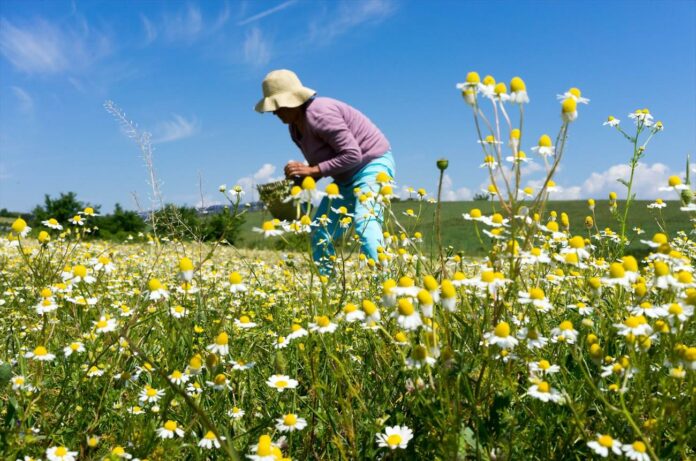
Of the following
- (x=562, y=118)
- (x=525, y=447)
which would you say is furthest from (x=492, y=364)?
(x=562, y=118)

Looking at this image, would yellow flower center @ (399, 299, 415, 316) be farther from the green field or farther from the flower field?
the green field

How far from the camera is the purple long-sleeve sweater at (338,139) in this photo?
214 inches

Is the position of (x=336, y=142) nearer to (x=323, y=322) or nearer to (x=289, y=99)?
(x=289, y=99)

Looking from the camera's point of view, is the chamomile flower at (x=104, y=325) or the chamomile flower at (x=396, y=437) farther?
the chamomile flower at (x=104, y=325)

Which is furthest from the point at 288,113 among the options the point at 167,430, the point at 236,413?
the point at 167,430

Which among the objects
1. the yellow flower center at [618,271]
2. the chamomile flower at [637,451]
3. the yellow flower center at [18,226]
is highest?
the yellow flower center at [18,226]

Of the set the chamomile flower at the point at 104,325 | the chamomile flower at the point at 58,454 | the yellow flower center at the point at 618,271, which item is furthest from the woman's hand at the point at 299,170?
the yellow flower center at the point at 618,271

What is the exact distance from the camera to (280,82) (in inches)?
224

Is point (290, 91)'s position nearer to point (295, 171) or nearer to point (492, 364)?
point (295, 171)

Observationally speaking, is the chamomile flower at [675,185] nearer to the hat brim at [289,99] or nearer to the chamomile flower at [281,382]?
the chamomile flower at [281,382]

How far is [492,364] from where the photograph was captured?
1.97 meters

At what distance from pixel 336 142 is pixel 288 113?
2.14 feet

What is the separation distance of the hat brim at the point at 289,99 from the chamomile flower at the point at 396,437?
418 cm

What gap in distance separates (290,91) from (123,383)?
148 inches
